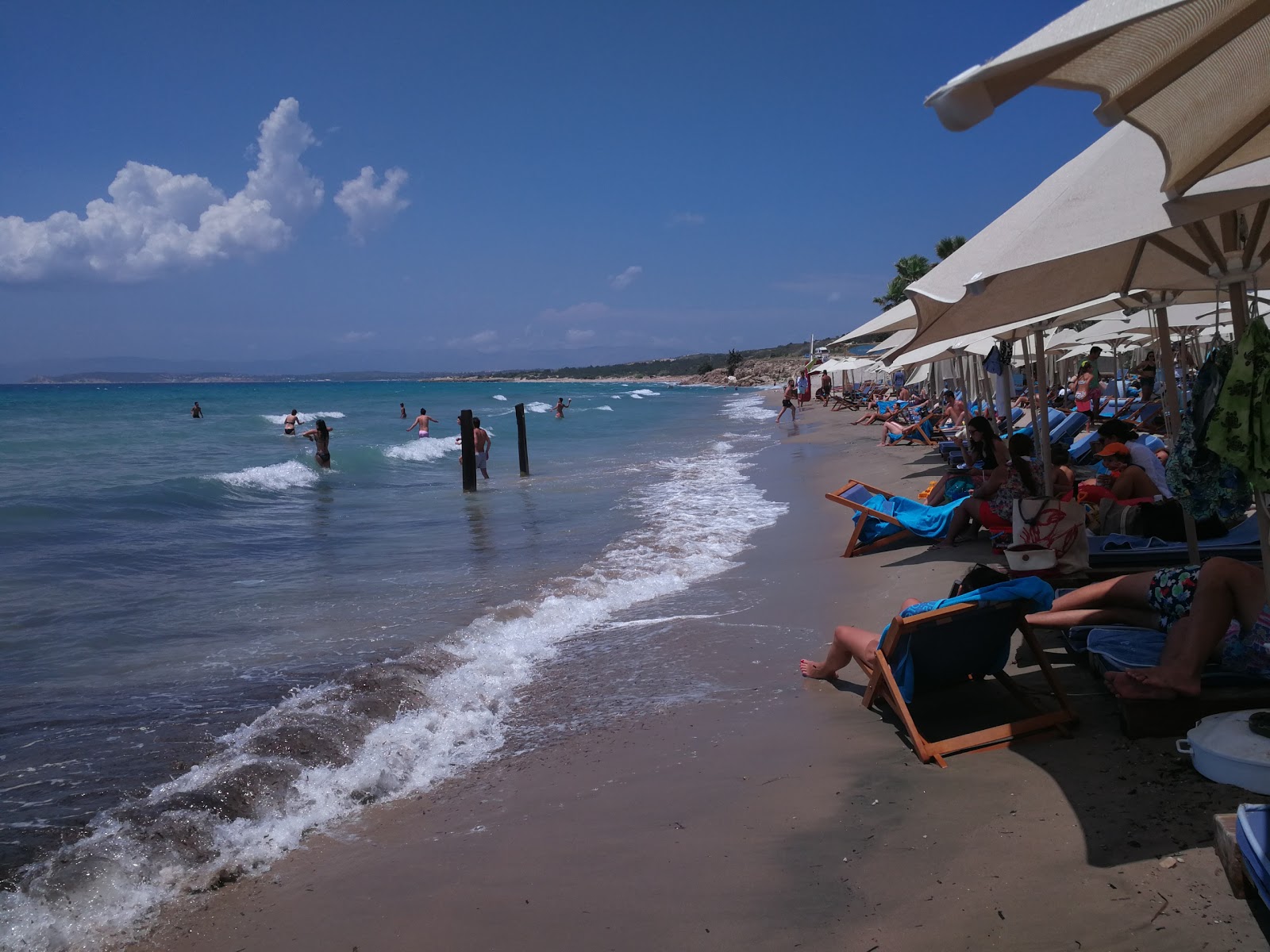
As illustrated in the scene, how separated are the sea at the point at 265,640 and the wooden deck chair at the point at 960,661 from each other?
199 centimetres

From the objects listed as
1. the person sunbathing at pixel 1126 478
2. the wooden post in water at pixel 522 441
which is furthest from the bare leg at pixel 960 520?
the wooden post in water at pixel 522 441

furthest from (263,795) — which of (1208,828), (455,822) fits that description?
(1208,828)

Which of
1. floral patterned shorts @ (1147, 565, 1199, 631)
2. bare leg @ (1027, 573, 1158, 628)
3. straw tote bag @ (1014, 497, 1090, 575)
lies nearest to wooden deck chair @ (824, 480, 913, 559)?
straw tote bag @ (1014, 497, 1090, 575)

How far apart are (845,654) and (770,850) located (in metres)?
1.81

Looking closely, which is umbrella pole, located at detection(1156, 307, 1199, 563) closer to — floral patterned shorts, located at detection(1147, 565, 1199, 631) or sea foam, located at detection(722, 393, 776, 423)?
floral patterned shorts, located at detection(1147, 565, 1199, 631)

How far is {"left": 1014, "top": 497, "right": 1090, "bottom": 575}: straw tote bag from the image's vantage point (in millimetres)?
5332

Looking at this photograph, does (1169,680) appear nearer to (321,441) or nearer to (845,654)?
(845,654)

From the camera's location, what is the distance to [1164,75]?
2.46 meters

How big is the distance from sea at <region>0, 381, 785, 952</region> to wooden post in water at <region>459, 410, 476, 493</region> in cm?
50

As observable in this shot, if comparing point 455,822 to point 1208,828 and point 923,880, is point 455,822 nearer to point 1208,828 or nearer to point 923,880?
point 923,880

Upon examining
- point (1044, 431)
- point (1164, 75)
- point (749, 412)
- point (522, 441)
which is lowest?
point (749, 412)

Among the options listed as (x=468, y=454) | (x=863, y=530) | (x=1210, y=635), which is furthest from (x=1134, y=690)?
(x=468, y=454)

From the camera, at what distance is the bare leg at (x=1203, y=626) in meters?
3.35

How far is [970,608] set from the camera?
383 centimetres
